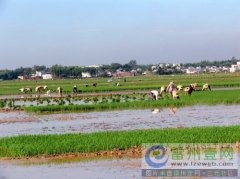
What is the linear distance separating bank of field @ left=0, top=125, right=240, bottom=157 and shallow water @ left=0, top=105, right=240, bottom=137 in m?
2.44

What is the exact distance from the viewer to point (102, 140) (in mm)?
10633

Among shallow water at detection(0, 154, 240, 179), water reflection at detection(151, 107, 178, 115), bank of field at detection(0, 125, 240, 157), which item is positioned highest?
bank of field at detection(0, 125, 240, 157)

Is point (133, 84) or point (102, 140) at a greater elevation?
point (102, 140)

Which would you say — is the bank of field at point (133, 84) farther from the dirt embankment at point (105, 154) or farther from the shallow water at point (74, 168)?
the shallow water at point (74, 168)

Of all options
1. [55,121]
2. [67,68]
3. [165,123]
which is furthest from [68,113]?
[67,68]

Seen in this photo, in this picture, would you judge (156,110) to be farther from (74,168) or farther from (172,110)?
(74,168)

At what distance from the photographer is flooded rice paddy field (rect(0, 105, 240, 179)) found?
848 centimetres

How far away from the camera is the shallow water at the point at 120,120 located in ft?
47.5

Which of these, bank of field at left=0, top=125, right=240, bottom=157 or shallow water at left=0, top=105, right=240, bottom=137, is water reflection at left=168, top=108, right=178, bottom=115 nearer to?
shallow water at left=0, top=105, right=240, bottom=137

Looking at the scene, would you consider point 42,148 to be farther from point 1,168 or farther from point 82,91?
point 82,91

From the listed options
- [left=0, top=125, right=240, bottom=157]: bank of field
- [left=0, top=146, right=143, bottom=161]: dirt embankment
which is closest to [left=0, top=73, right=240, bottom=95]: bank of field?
[left=0, top=125, right=240, bottom=157]: bank of field

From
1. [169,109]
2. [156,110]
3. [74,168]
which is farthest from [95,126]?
[74,168]

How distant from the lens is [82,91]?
36500 millimetres

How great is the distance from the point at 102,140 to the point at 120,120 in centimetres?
593
